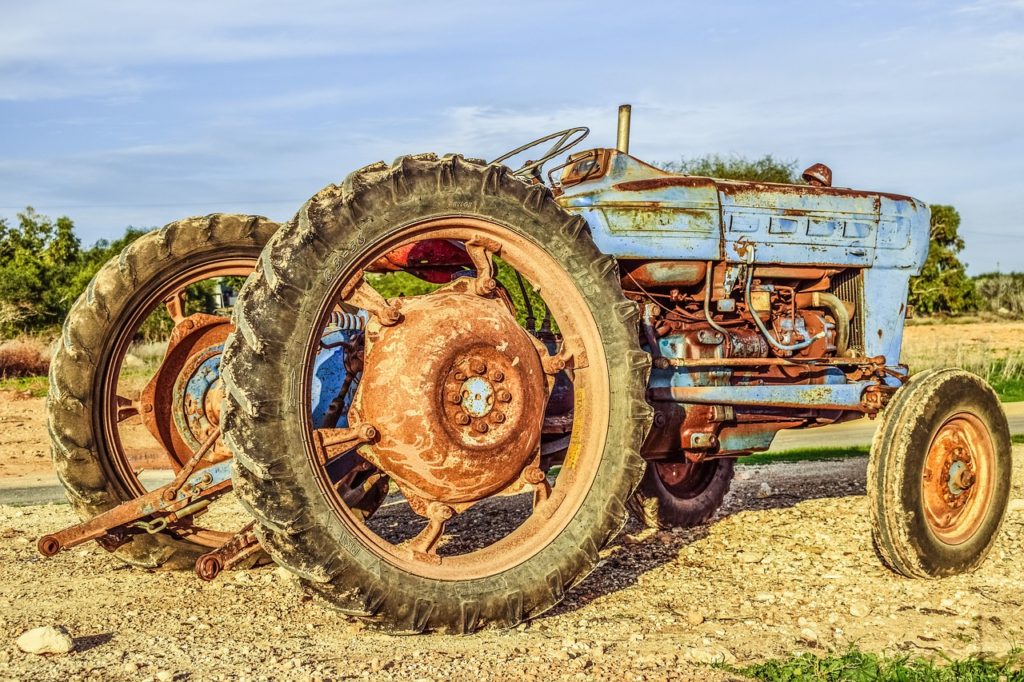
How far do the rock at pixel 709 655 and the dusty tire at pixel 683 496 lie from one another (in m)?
2.54

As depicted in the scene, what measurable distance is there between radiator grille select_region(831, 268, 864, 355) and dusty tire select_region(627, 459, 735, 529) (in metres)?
1.27

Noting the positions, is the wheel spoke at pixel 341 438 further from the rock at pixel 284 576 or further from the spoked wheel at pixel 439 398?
the rock at pixel 284 576

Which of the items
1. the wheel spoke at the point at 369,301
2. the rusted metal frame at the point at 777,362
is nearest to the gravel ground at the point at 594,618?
the rusted metal frame at the point at 777,362

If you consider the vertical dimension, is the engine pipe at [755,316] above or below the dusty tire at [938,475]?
above

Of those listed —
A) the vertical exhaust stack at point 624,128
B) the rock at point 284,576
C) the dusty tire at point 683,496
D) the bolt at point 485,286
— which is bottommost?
the rock at point 284,576

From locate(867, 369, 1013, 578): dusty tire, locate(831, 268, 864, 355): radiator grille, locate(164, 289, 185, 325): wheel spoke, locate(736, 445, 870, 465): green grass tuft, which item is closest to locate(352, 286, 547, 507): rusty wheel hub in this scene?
locate(164, 289, 185, 325): wheel spoke

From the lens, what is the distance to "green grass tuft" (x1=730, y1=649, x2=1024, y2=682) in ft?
12.5

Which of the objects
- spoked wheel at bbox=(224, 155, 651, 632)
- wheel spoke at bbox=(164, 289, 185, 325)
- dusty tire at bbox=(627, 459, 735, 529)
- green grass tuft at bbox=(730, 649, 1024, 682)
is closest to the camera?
green grass tuft at bbox=(730, 649, 1024, 682)

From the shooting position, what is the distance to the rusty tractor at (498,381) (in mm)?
4027

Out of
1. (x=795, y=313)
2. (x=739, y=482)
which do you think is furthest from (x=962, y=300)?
(x=795, y=313)

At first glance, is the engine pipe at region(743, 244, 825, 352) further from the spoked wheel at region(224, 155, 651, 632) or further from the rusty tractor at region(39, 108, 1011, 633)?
the spoked wheel at region(224, 155, 651, 632)

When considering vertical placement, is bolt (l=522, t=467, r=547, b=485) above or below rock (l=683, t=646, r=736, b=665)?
above

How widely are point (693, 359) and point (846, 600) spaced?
1.46 metres

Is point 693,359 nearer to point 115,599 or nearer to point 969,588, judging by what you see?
point 969,588
